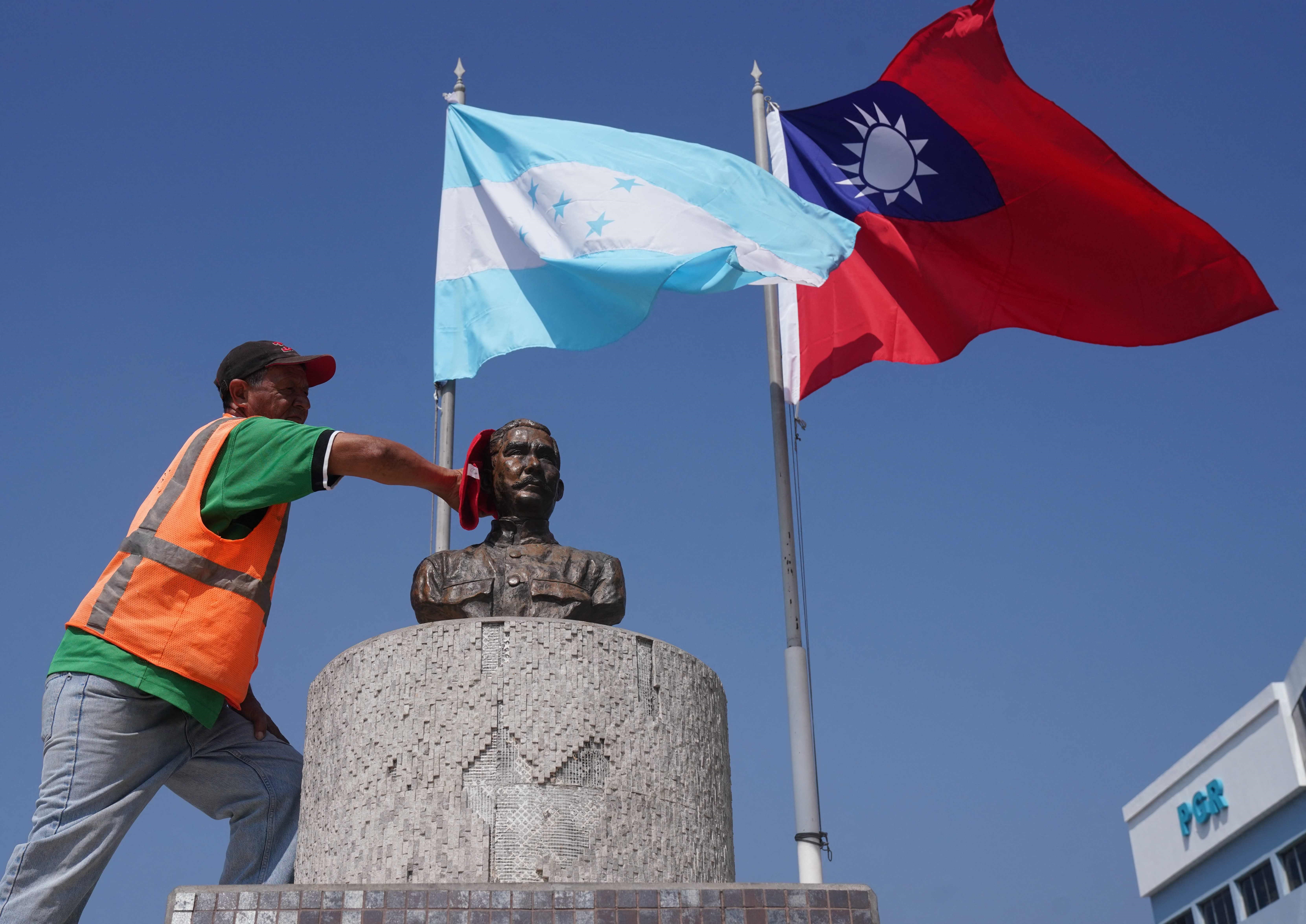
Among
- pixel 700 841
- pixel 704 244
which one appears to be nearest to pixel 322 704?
pixel 700 841

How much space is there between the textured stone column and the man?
13.8 inches

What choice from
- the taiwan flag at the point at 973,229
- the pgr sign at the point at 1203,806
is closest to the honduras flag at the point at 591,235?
the taiwan flag at the point at 973,229

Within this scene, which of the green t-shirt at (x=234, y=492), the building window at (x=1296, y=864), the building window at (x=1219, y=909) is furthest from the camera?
the building window at (x=1219, y=909)

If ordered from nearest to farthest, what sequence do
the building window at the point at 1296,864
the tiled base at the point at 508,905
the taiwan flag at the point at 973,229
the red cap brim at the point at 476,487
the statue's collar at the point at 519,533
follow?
the tiled base at the point at 508,905, the red cap brim at the point at 476,487, the statue's collar at the point at 519,533, the taiwan flag at the point at 973,229, the building window at the point at 1296,864

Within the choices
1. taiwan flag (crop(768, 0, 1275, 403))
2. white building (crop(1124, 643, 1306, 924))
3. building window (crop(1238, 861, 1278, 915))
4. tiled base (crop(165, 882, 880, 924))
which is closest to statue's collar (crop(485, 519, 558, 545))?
tiled base (crop(165, 882, 880, 924))

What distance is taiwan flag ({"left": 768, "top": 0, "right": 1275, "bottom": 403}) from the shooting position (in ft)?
27.4

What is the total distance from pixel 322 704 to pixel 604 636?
1.08m

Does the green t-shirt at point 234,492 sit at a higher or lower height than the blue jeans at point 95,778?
higher

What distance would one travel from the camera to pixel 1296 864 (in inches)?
872

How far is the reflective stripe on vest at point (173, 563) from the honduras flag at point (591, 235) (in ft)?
10.8

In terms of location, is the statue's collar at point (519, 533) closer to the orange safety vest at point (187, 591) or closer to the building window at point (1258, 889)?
the orange safety vest at point (187, 591)

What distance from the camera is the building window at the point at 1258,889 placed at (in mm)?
22953

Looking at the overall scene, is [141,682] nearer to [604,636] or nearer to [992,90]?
[604,636]

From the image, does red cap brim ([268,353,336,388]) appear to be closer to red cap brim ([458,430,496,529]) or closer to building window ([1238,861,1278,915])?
red cap brim ([458,430,496,529])
